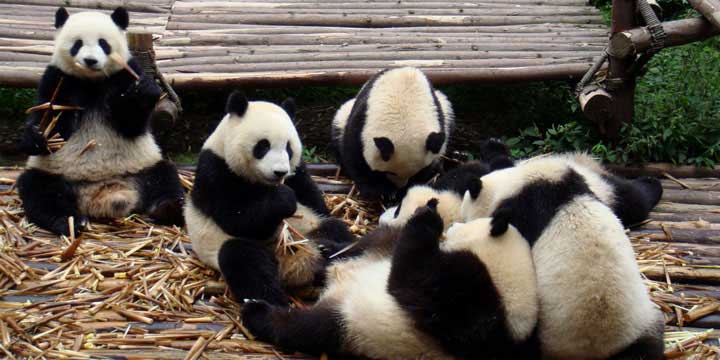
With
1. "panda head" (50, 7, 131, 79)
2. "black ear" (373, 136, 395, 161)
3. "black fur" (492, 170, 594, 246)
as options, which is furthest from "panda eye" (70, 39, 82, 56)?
"black fur" (492, 170, 594, 246)

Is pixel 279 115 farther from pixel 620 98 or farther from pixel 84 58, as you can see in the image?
pixel 620 98

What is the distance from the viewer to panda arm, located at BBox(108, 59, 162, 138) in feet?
16.4

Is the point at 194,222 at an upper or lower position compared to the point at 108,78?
lower

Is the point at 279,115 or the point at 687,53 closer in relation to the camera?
the point at 279,115

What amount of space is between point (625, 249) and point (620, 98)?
9.83 ft

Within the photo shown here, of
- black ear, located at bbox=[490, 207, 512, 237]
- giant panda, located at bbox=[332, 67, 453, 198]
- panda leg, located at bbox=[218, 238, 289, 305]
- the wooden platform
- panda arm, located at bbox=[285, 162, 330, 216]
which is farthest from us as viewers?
the wooden platform

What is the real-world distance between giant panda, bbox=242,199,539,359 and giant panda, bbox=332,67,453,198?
1729 millimetres

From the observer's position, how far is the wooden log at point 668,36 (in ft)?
18.6

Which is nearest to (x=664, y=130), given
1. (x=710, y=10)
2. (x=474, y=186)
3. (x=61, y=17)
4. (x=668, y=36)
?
(x=668, y=36)

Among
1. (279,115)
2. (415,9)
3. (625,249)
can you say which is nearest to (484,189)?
(625,249)

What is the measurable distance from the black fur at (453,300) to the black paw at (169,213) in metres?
2.02

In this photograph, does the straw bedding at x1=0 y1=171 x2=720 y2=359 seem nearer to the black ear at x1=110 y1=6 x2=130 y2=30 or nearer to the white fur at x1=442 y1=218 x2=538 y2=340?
the white fur at x1=442 y1=218 x2=538 y2=340

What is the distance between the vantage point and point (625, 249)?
3.33 m

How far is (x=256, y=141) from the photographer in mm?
3930
